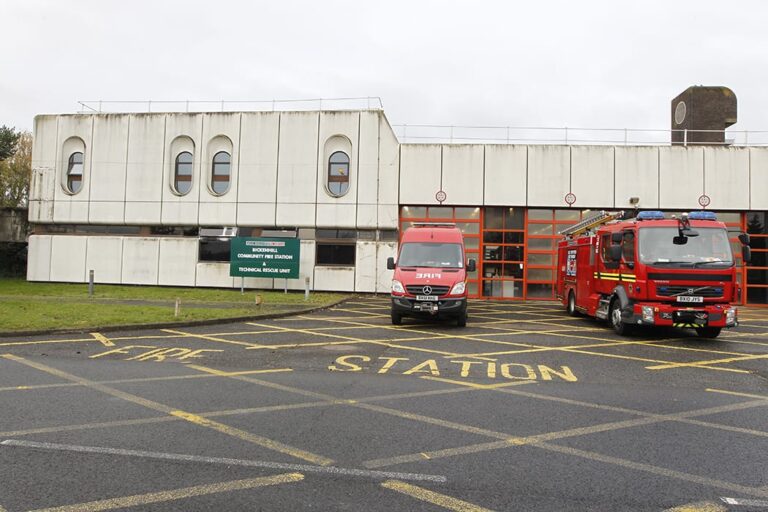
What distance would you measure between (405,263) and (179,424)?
30.1 feet

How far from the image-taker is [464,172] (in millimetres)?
22609

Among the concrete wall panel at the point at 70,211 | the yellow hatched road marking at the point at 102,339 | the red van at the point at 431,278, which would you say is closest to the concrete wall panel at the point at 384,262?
the red van at the point at 431,278

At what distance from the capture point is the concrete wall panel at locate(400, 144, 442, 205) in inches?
894

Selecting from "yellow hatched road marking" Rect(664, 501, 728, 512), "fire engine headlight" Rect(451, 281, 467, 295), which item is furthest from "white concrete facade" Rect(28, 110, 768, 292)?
"yellow hatched road marking" Rect(664, 501, 728, 512)

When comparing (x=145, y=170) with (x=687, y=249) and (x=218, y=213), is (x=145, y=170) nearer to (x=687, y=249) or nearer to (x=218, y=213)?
(x=218, y=213)

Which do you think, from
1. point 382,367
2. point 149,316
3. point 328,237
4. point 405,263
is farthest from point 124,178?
point 382,367

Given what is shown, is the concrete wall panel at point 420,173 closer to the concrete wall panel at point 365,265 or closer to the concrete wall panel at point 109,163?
the concrete wall panel at point 365,265

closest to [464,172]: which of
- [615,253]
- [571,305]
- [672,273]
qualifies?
[571,305]

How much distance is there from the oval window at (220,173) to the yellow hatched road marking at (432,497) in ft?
71.9

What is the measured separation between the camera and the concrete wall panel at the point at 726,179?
71.7 feet

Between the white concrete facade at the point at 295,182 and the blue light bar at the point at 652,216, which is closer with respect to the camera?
the blue light bar at the point at 652,216

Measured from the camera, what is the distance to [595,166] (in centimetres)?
2227

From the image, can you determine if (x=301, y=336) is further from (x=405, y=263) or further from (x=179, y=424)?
(x=179, y=424)

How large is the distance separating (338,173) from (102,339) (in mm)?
14312
